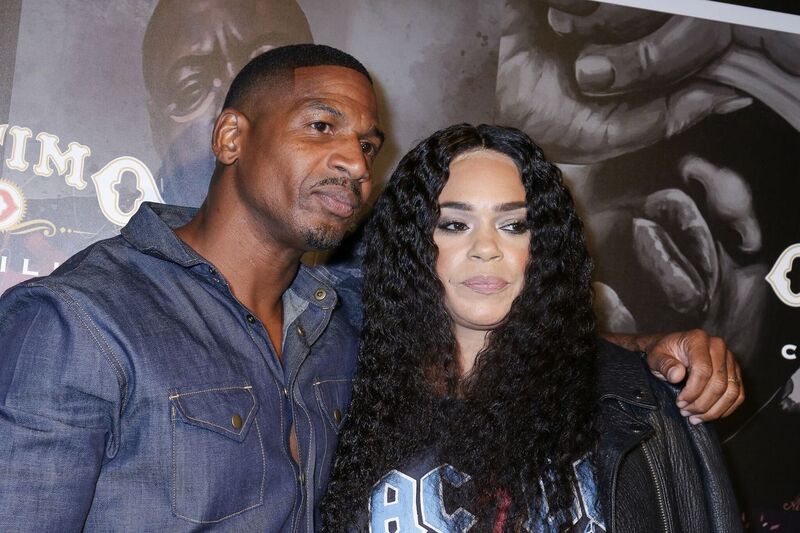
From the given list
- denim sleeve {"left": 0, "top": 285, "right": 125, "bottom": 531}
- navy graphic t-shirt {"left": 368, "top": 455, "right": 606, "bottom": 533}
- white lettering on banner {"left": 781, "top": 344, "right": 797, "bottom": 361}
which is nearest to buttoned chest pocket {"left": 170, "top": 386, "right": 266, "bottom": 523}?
denim sleeve {"left": 0, "top": 285, "right": 125, "bottom": 531}

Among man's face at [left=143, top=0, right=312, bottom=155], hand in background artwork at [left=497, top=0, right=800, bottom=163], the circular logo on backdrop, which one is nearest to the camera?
the circular logo on backdrop

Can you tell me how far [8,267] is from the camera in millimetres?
2396

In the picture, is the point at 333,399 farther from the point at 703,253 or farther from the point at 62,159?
the point at 703,253

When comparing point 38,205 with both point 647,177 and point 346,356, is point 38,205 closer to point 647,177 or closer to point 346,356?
point 346,356

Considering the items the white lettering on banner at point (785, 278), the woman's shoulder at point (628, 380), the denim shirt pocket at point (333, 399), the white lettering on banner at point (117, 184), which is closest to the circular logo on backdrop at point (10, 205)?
the white lettering on banner at point (117, 184)

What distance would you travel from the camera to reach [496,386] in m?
1.98

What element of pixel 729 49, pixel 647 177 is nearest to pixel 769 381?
pixel 647 177

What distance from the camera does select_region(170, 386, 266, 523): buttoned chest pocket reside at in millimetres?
1642

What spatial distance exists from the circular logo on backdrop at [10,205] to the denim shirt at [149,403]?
2.26ft

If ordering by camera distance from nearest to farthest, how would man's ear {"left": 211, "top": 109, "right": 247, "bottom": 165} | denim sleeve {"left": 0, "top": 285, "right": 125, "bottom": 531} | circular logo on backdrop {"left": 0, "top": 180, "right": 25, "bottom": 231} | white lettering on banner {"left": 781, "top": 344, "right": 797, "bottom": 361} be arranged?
1. denim sleeve {"left": 0, "top": 285, "right": 125, "bottom": 531}
2. man's ear {"left": 211, "top": 109, "right": 247, "bottom": 165}
3. circular logo on backdrop {"left": 0, "top": 180, "right": 25, "bottom": 231}
4. white lettering on banner {"left": 781, "top": 344, "right": 797, "bottom": 361}

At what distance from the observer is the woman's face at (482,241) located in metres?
1.93

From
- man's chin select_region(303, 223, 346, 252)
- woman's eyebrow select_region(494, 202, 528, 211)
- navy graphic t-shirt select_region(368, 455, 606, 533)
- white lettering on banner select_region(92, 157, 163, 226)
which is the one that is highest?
white lettering on banner select_region(92, 157, 163, 226)

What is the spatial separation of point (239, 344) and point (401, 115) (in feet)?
3.68

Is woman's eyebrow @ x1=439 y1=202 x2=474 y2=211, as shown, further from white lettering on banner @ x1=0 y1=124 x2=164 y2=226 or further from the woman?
white lettering on banner @ x1=0 y1=124 x2=164 y2=226
